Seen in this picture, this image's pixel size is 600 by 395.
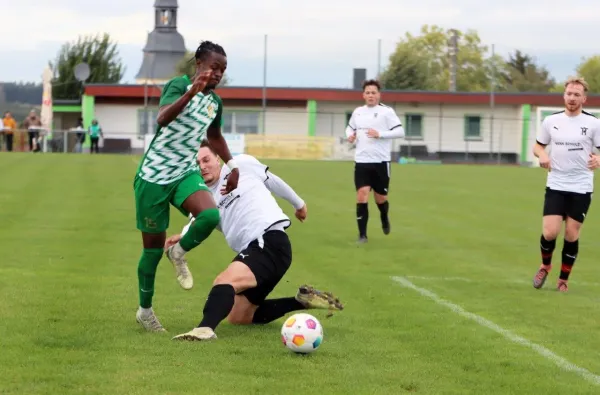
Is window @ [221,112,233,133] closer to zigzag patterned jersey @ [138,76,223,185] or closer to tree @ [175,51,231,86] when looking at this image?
tree @ [175,51,231,86]

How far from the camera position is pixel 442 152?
58.6 meters

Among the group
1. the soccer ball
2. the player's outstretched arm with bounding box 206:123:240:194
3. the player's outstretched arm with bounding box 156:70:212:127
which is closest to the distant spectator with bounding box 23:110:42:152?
the player's outstretched arm with bounding box 206:123:240:194

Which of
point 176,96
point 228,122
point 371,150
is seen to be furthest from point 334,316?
point 228,122

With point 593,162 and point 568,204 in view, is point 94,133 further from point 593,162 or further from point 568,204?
point 593,162

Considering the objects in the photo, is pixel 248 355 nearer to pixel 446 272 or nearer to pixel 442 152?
pixel 446 272

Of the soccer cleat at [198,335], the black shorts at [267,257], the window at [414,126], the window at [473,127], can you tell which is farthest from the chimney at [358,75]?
the soccer cleat at [198,335]

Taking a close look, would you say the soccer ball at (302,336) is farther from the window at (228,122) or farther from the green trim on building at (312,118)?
the window at (228,122)

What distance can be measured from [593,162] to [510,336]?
127 inches

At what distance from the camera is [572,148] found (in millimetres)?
10875

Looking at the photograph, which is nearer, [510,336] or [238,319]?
[510,336]

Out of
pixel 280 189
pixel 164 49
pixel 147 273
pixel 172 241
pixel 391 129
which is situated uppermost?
pixel 164 49

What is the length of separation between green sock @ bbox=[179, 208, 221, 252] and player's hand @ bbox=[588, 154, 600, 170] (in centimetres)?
481

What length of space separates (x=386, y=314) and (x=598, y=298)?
8.66 feet

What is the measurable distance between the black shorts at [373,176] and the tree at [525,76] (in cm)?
8364
